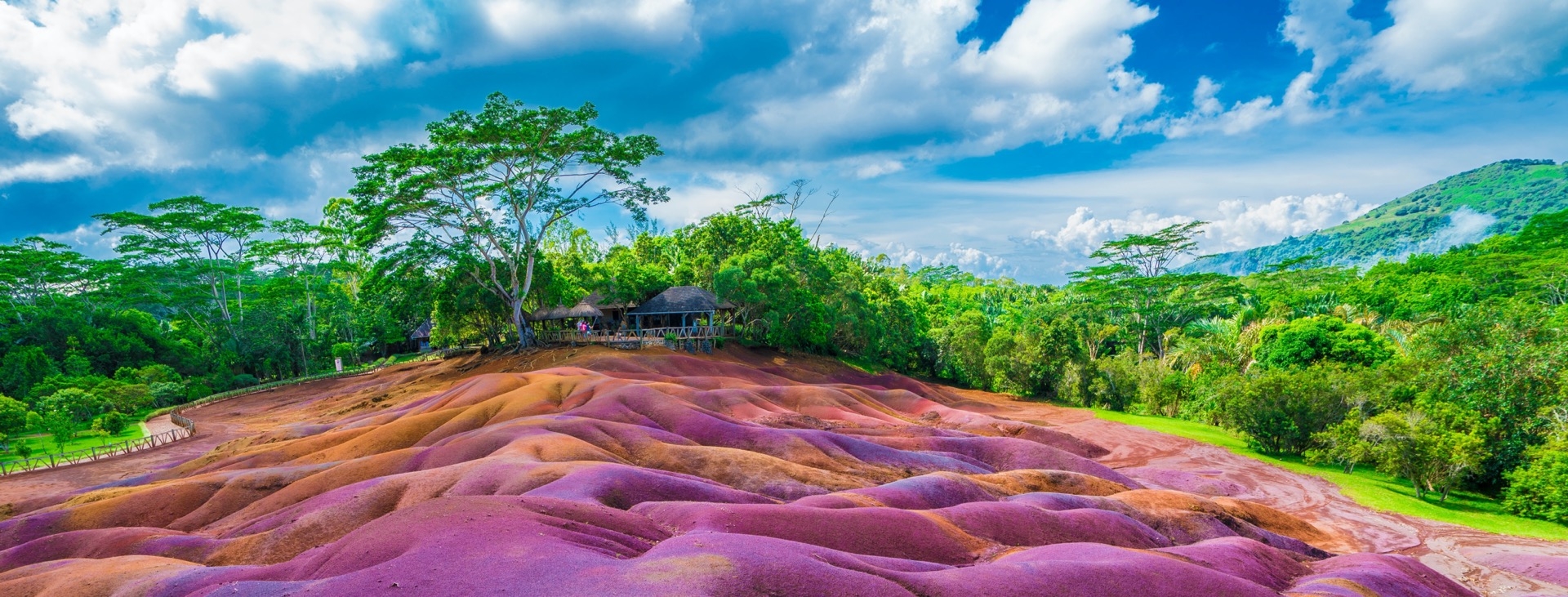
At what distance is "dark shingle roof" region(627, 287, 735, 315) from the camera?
49.9 meters

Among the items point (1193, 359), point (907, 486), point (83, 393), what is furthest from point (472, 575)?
point (1193, 359)

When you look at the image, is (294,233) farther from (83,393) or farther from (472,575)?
(472,575)

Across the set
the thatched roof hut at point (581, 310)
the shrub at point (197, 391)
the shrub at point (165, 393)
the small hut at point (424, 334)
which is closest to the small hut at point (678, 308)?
the thatched roof hut at point (581, 310)

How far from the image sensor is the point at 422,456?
20.4 meters

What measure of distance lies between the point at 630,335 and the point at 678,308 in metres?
4.07

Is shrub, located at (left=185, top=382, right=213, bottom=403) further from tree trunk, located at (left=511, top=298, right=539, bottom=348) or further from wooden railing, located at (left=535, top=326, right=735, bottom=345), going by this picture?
wooden railing, located at (left=535, top=326, right=735, bottom=345)

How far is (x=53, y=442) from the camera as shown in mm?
32562

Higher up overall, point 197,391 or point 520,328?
point 520,328

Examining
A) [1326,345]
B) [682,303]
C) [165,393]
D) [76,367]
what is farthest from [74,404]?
[1326,345]

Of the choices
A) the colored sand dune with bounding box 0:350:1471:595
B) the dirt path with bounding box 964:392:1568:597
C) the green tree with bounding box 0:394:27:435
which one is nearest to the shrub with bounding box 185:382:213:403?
the green tree with bounding box 0:394:27:435

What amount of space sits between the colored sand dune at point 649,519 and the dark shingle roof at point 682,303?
67.8ft

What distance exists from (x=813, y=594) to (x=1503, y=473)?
25.8 meters

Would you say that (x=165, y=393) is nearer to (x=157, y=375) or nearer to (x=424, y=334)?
(x=157, y=375)

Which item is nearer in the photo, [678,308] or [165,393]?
[165,393]
